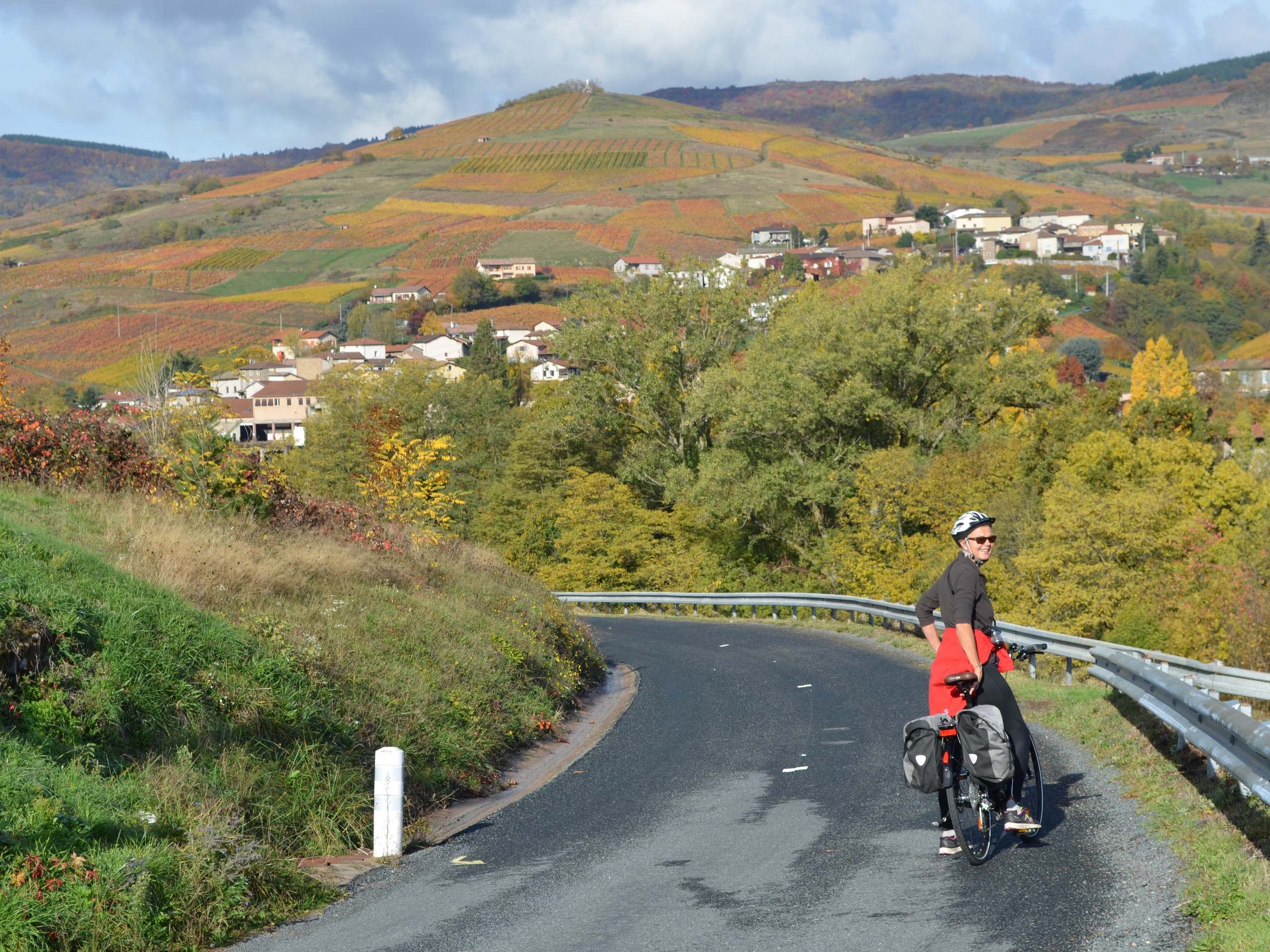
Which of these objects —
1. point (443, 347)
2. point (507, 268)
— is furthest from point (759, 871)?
point (507, 268)

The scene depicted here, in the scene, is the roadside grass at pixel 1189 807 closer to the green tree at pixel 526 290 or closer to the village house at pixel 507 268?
the green tree at pixel 526 290

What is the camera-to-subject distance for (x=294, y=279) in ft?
611

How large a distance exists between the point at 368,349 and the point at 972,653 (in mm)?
149036

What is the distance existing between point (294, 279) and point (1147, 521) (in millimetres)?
164675

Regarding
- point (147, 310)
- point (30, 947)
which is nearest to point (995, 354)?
point (30, 947)

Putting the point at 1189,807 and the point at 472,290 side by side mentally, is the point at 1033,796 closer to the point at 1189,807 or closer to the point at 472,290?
the point at 1189,807

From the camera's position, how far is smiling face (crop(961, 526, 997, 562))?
748cm

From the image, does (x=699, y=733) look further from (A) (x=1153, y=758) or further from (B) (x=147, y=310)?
(B) (x=147, y=310)

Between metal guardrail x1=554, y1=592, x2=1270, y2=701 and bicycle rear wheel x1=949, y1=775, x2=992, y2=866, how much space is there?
1047 mm

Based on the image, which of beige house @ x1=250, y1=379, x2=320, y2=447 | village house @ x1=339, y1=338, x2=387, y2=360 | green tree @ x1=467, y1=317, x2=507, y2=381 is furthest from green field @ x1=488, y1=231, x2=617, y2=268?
green tree @ x1=467, y1=317, x2=507, y2=381

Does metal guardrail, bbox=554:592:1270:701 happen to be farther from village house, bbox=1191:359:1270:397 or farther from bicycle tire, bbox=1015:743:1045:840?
village house, bbox=1191:359:1270:397

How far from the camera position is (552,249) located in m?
189

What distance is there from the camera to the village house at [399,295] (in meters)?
174

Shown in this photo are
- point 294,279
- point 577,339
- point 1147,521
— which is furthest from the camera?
point 294,279
